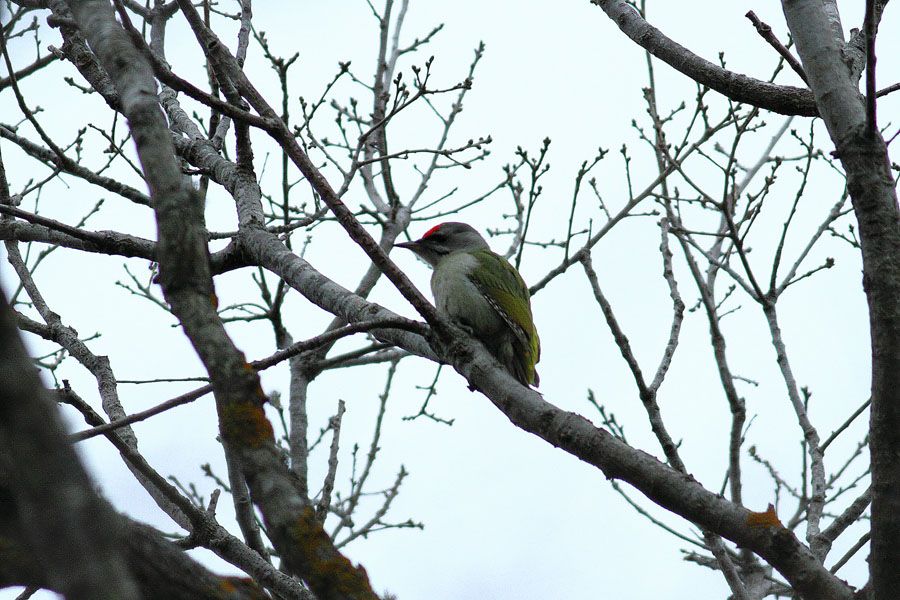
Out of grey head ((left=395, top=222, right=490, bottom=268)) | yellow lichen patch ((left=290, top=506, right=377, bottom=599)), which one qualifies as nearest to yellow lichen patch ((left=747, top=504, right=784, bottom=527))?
yellow lichen patch ((left=290, top=506, right=377, bottom=599))

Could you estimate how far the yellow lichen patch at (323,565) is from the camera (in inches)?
101

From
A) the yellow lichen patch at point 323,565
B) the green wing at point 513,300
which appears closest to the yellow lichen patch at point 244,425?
the yellow lichen patch at point 323,565

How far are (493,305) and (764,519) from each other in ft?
14.1

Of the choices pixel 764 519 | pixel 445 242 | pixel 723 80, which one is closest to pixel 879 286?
pixel 764 519

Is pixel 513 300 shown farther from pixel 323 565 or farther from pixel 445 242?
pixel 323 565

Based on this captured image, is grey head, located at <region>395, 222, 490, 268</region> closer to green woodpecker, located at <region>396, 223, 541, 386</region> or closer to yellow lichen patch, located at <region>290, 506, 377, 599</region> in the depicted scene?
green woodpecker, located at <region>396, 223, 541, 386</region>

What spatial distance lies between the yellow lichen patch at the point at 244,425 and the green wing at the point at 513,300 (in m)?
4.67

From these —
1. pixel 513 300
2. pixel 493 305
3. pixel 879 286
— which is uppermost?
pixel 513 300

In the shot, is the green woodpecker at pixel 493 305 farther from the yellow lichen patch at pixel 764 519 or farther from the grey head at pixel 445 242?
the yellow lichen patch at pixel 764 519

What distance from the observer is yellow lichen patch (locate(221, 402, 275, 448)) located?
8.64ft

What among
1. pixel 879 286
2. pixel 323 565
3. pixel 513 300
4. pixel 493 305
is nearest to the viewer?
pixel 323 565

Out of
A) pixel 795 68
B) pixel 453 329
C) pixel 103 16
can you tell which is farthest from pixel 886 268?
pixel 103 16

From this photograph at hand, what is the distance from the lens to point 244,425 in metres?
2.65

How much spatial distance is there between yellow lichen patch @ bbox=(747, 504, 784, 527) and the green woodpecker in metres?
3.80
